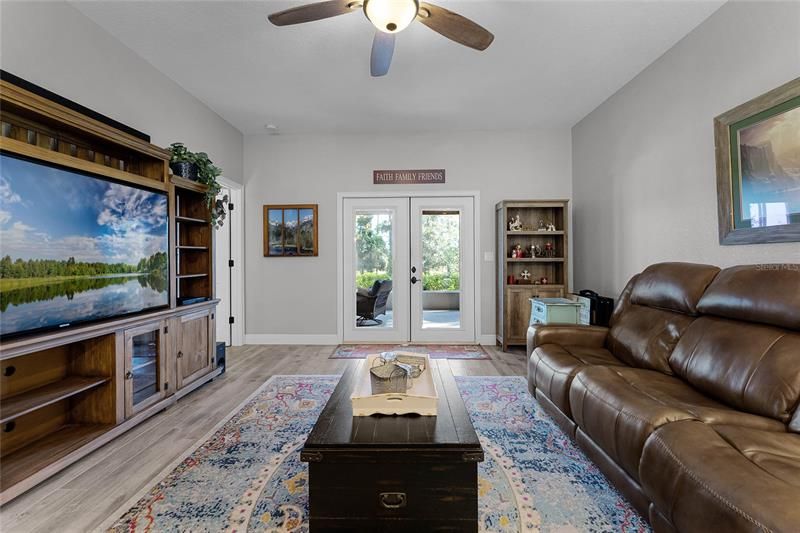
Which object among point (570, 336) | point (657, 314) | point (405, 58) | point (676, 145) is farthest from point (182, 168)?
point (676, 145)

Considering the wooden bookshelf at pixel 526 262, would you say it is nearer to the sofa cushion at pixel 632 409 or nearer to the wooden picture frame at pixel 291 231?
the sofa cushion at pixel 632 409

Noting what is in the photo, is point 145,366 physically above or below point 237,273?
below

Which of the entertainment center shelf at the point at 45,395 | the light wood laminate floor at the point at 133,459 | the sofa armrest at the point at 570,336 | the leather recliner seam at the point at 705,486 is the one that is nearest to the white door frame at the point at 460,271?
the light wood laminate floor at the point at 133,459

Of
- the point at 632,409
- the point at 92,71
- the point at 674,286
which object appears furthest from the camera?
the point at 92,71

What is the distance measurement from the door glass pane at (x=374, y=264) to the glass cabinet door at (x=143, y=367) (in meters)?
2.51

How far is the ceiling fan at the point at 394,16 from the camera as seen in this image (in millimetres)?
1763

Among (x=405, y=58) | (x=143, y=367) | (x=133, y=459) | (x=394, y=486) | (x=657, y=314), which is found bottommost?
(x=133, y=459)

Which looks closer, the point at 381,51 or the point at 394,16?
the point at 394,16

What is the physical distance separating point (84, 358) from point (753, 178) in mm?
4290

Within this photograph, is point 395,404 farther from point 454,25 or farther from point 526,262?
point 526,262

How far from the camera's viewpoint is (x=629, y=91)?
339cm

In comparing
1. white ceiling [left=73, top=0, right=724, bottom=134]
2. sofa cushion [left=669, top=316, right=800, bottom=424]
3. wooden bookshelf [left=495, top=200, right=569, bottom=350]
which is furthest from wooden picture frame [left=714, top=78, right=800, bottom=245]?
wooden bookshelf [left=495, top=200, right=569, bottom=350]

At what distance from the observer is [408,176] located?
4668 mm

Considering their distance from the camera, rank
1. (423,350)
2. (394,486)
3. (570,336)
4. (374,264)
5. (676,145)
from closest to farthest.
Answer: (394,486)
(570,336)
(676,145)
(423,350)
(374,264)
